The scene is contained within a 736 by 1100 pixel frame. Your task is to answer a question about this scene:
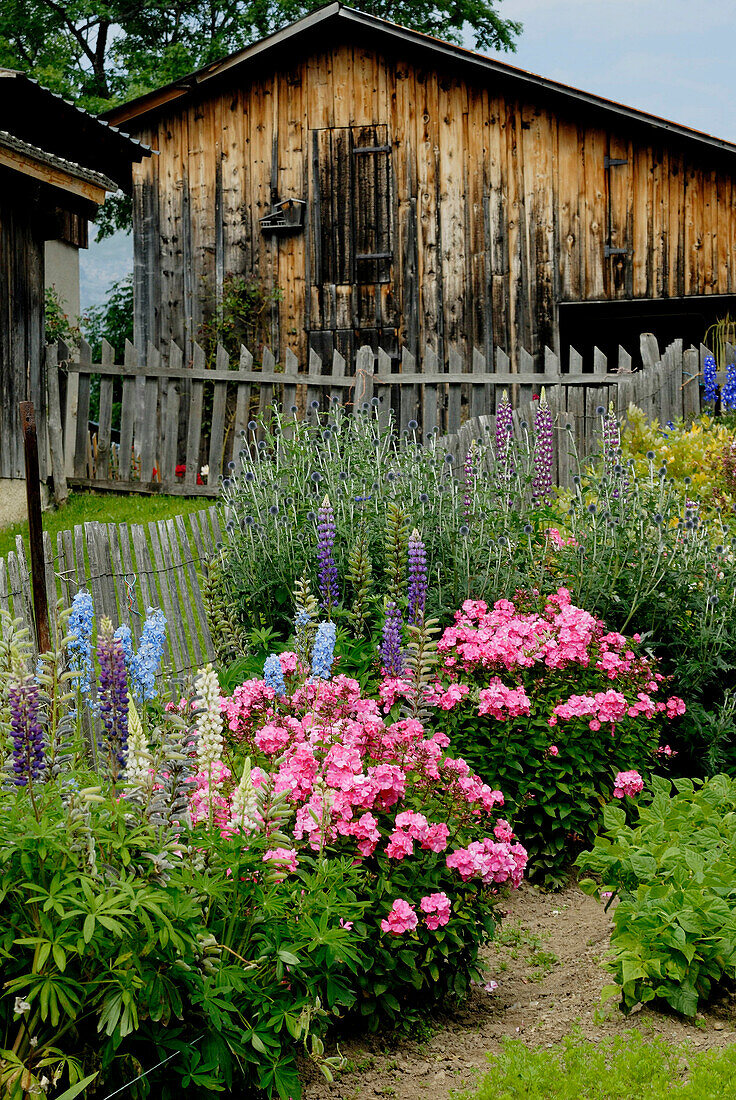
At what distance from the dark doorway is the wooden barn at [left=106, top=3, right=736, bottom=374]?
0.99 metres

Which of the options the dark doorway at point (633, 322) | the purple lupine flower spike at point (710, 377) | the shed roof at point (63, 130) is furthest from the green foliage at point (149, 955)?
the dark doorway at point (633, 322)

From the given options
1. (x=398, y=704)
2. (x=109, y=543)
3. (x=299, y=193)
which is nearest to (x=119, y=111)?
(x=299, y=193)

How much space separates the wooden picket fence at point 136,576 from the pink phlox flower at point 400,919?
215 centimetres

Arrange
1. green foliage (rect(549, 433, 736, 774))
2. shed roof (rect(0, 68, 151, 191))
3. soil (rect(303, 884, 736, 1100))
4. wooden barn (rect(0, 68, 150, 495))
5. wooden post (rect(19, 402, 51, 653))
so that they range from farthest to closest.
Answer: shed roof (rect(0, 68, 151, 191)) < wooden barn (rect(0, 68, 150, 495)) < green foliage (rect(549, 433, 736, 774)) < wooden post (rect(19, 402, 51, 653)) < soil (rect(303, 884, 736, 1100))

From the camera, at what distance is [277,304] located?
47.5ft

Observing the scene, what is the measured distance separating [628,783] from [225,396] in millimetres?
8132

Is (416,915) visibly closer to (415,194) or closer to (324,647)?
(324,647)

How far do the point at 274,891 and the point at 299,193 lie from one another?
12806 mm

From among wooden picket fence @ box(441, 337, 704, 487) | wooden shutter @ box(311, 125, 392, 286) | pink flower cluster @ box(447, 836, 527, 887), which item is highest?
wooden shutter @ box(311, 125, 392, 286)

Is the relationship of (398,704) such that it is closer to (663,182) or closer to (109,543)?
(109,543)

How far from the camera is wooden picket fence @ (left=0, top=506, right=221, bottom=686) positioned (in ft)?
16.9

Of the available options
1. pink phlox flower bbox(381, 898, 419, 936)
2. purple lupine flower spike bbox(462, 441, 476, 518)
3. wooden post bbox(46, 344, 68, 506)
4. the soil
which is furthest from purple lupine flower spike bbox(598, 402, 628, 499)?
wooden post bbox(46, 344, 68, 506)

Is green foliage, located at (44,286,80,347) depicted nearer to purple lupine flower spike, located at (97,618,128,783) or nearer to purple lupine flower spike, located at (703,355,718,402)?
purple lupine flower spike, located at (703,355,718,402)

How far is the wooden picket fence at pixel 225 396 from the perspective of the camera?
11.3 m
